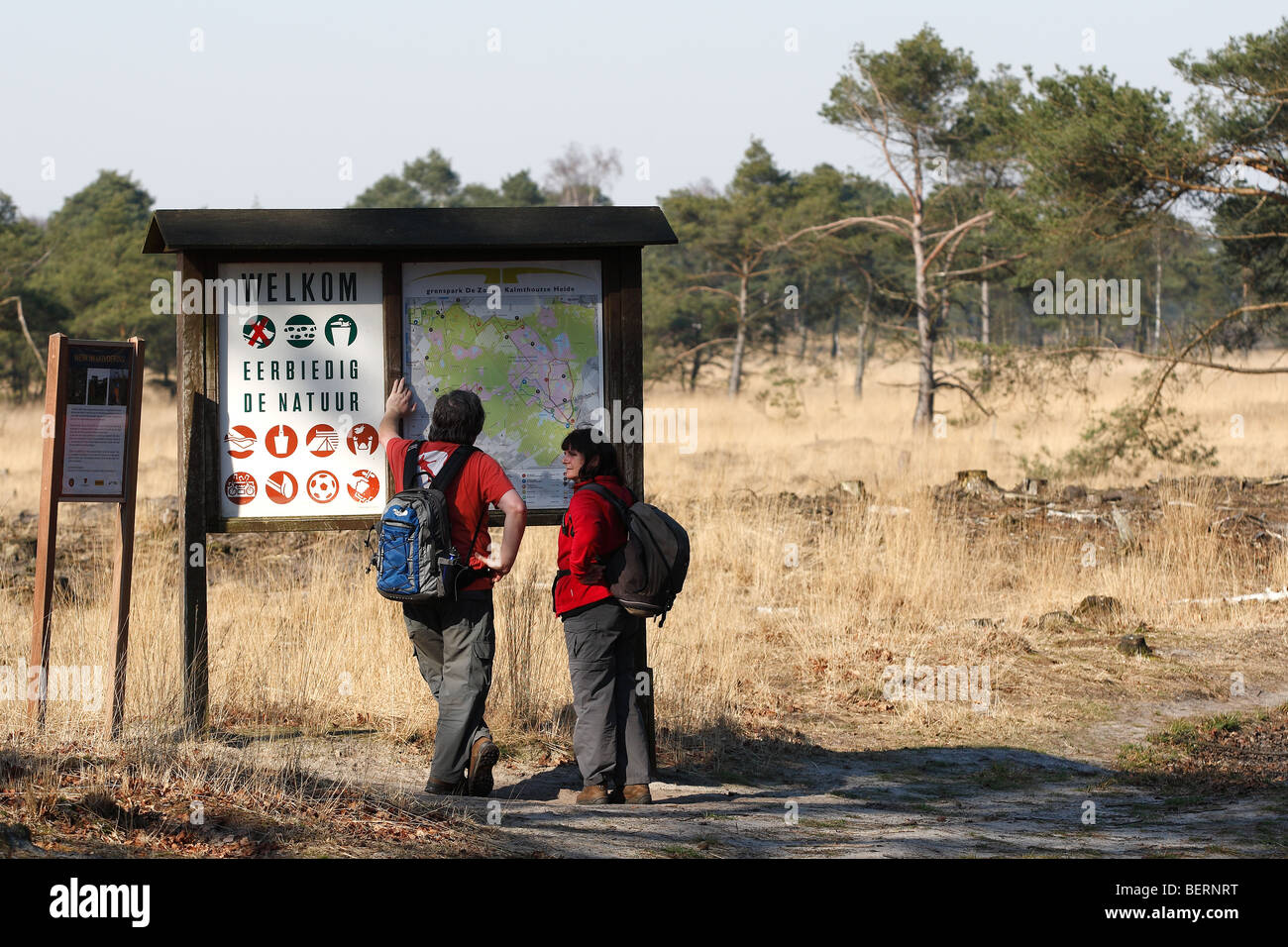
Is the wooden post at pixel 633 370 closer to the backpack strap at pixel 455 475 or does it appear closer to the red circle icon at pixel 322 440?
the backpack strap at pixel 455 475

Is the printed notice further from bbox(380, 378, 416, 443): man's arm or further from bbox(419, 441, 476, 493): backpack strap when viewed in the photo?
bbox(419, 441, 476, 493): backpack strap

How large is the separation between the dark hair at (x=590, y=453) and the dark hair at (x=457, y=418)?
0.42 metres

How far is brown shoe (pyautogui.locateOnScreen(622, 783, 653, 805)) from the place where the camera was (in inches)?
229

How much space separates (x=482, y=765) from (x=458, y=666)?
43 cm

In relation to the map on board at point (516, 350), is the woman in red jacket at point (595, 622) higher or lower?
lower

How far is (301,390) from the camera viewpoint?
616 cm

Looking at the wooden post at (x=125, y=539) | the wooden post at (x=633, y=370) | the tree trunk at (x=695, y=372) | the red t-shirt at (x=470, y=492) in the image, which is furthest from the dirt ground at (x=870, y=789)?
the tree trunk at (x=695, y=372)

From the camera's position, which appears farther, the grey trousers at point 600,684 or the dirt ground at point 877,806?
the grey trousers at point 600,684

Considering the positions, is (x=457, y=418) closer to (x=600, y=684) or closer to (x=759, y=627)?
(x=600, y=684)

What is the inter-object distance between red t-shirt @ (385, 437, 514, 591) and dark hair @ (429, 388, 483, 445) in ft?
0.17

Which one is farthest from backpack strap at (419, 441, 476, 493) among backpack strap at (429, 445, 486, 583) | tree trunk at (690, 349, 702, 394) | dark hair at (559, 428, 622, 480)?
tree trunk at (690, 349, 702, 394)

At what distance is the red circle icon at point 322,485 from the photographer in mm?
6133
